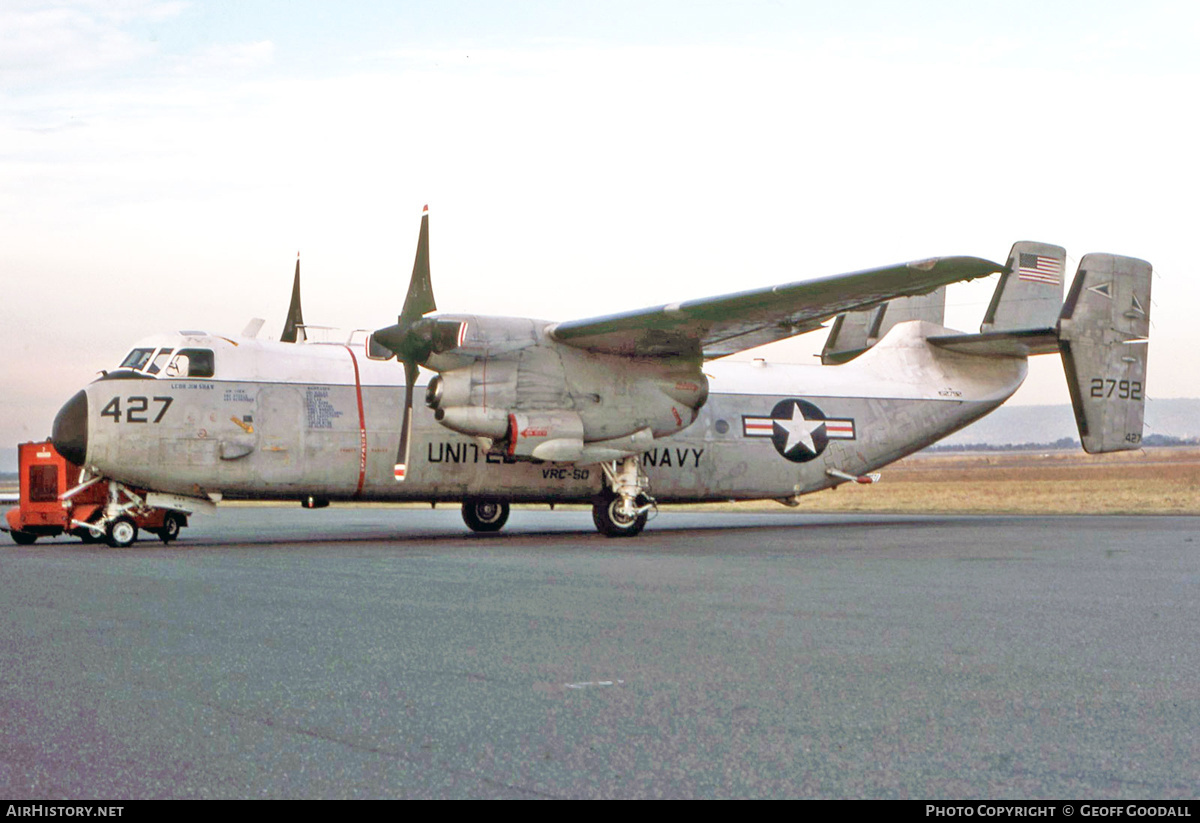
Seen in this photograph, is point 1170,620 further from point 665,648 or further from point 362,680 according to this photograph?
point 362,680

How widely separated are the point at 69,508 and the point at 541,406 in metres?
8.03

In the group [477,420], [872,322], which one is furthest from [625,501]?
[872,322]

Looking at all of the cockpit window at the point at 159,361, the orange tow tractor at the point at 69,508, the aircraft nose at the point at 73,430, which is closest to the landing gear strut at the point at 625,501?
the orange tow tractor at the point at 69,508

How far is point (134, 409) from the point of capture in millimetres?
18203

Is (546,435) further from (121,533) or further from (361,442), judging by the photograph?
(121,533)

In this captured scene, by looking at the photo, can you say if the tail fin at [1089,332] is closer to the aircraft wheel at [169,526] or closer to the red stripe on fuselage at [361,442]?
the red stripe on fuselage at [361,442]

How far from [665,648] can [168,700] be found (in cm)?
317

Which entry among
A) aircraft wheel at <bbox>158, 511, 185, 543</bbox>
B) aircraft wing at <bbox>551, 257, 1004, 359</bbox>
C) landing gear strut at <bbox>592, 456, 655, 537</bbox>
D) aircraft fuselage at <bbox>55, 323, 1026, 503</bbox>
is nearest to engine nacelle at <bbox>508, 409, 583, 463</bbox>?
aircraft fuselage at <bbox>55, 323, 1026, 503</bbox>

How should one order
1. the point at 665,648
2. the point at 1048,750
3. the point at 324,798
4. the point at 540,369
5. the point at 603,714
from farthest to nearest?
the point at 540,369, the point at 665,648, the point at 603,714, the point at 1048,750, the point at 324,798

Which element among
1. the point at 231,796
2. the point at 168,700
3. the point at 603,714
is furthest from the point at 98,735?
the point at 603,714

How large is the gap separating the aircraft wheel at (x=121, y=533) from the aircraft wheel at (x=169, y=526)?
1103mm

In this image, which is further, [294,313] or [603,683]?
[294,313]

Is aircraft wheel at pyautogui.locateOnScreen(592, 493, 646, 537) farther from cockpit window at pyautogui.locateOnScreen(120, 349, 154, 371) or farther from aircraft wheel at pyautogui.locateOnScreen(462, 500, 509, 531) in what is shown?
cockpit window at pyautogui.locateOnScreen(120, 349, 154, 371)

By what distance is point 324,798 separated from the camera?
4211 mm
